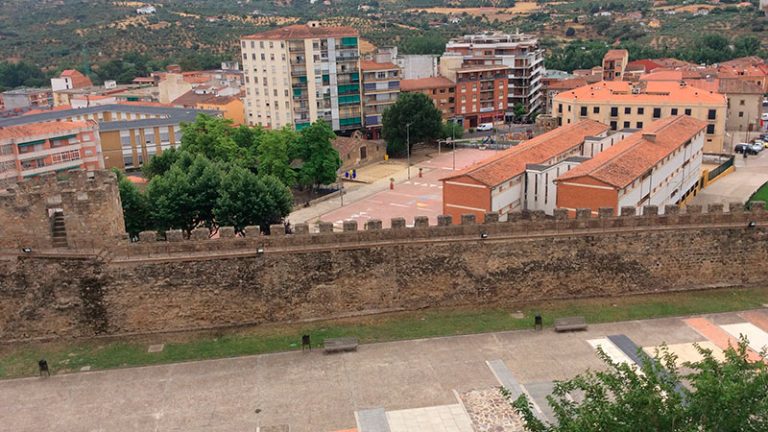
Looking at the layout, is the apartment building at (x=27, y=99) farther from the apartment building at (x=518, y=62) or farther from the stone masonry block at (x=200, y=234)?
the stone masonry block at (x=200, y=234)

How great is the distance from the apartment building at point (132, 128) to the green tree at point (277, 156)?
12.6 metres

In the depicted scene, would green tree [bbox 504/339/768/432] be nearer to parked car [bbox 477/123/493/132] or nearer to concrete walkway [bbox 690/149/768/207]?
concrete walkway [bbox 690/149/768/207]

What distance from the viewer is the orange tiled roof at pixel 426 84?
2758 inches

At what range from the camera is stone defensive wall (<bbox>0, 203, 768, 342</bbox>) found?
1977 centimetres

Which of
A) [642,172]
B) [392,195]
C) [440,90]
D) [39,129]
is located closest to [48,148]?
[39,129]

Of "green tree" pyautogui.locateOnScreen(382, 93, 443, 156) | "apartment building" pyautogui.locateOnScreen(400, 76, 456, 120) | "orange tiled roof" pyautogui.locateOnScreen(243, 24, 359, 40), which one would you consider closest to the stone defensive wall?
"green tree" pyautogui.locateOnScreen(382, 93, 443, 156)

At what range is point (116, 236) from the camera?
64.8 ft

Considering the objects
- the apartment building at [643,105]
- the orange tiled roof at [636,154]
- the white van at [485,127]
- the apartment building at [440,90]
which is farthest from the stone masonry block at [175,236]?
the white van at [485,127]

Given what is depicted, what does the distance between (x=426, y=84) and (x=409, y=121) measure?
50.5 feet

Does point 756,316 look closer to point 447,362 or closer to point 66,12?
point 447,362

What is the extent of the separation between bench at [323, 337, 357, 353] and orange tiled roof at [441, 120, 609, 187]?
452 inches

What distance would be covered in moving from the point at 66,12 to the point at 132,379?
14878cm

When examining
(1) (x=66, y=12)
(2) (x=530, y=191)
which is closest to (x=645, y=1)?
(1) (x=66, y=12)

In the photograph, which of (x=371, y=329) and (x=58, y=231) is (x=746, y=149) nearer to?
(x=371, y=329)
